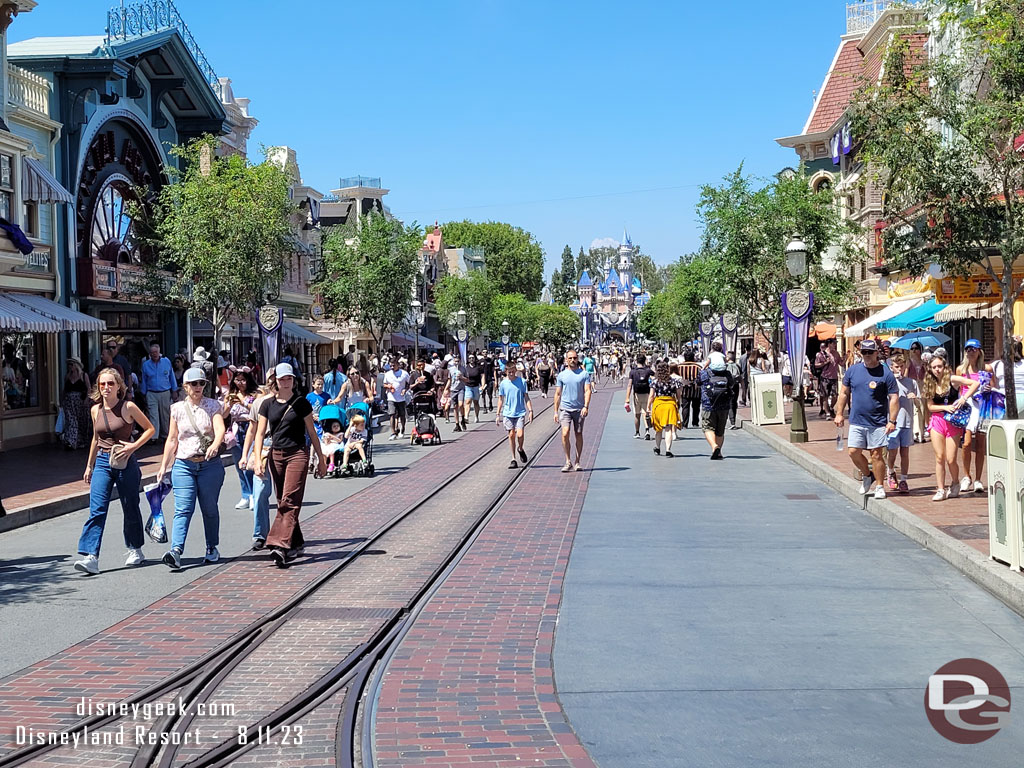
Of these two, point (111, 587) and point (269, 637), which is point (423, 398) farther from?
point (269, 637)

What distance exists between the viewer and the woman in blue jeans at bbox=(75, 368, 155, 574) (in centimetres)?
974

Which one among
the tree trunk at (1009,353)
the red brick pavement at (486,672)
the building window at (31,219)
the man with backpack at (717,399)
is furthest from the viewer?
the building window at (31,219)

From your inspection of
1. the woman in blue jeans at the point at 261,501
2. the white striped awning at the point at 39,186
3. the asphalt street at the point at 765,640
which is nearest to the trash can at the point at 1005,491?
the asphalt street at the point at 765,640

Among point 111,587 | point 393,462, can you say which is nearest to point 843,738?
point 111,587

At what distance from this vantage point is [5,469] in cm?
1841

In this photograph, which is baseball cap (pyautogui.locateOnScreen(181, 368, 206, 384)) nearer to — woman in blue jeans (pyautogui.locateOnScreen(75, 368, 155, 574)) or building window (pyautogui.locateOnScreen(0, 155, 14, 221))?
woman in blue jeans (pyautogui.locateOnScreen(75, 368, 155, 574))

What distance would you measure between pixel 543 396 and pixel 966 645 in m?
41.0

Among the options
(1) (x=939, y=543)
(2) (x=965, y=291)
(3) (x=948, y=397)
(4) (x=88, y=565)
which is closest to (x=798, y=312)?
(2) (x=965, y=291)

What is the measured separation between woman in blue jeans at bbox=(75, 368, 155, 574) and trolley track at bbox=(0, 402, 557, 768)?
1.94m

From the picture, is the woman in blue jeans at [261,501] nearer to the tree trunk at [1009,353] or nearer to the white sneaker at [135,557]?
the white sneaker at [135,557]

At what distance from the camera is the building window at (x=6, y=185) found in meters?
22.8

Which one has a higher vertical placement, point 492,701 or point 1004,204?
point 1004,204

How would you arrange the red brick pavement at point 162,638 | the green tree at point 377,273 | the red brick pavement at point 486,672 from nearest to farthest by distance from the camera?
the red brick pavement at point 486,672
the red brick pavement at point 162,638
the green tree at point 377,273

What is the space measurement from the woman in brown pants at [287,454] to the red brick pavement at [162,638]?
0.24 m
